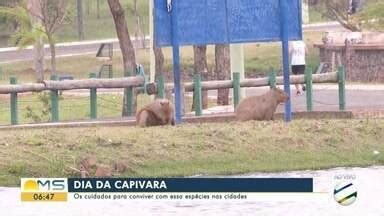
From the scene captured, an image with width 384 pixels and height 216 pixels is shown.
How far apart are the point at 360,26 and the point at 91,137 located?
28.3 meters

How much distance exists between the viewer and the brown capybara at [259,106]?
719 inches

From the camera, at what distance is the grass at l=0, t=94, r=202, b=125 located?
1054 inches

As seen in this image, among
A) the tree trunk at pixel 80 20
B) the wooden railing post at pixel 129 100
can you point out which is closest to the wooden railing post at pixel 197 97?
the wooden railing post at pixel 129 100

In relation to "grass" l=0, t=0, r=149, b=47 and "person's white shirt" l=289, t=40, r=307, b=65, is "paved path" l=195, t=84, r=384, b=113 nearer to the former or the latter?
"person's white shirt" l=289, t=40, r=307, b=65

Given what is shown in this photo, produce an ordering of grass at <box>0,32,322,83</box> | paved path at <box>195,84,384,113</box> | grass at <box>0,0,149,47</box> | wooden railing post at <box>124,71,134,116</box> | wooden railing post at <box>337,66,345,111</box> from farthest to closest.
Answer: grass at <box>0,0,149,47</box> < grass at <box>0,32,322,83</box> < paved path at <box>195,84,384,113</box> < wooden railing post at <box>124,71,134,116</box> < wooden railing post at <box>337,66,345,111</box>

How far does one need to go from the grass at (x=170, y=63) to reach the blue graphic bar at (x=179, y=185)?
2949cm

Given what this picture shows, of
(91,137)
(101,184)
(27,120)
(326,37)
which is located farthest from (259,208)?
(326,37)

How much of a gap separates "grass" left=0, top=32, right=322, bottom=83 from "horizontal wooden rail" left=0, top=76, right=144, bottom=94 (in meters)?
18.2

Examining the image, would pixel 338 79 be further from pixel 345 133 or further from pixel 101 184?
pixel 101 184

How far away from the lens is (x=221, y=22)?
60.2ft

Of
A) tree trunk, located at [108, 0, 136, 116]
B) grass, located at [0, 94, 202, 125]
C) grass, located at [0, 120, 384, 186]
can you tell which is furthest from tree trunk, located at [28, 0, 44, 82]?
grass, located at [0, 120, 384, 186]

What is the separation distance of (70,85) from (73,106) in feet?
29.4

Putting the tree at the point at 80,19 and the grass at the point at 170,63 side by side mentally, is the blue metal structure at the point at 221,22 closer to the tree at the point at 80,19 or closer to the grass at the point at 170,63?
the grass at the point at 170,63

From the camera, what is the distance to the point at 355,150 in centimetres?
1555
